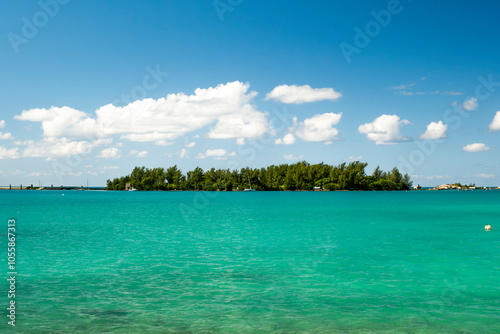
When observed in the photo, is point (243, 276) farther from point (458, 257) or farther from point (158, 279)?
point (458, 257)

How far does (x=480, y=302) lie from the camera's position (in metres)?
20.1

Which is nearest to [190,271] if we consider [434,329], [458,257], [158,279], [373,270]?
[158,279]

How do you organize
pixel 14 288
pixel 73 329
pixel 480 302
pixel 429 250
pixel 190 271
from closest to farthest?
1. pixel 73 329
2. pixel 480 302
3. pixel 14 288
4. pixel 190 271
5. pixel 429 250

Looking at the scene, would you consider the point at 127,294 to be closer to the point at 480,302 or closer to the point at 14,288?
the point at 14,288

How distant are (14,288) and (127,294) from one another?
268 inches

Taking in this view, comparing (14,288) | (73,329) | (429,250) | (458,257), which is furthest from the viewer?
(429,250)

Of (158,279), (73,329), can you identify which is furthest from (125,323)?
(158,279)

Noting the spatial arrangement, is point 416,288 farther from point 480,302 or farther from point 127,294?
point 127,294

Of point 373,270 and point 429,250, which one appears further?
point 429,250

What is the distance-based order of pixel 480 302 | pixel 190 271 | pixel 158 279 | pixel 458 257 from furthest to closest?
pixel 458 257 → pixel 190 271 → pixel 158 279 → pixel 480 302

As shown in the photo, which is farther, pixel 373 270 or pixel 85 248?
pixel 85 248

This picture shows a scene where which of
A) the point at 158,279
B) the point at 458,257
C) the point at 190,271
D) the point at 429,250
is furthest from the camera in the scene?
the point at 429,250

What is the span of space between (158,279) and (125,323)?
318 inches

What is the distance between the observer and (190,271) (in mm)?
27016
